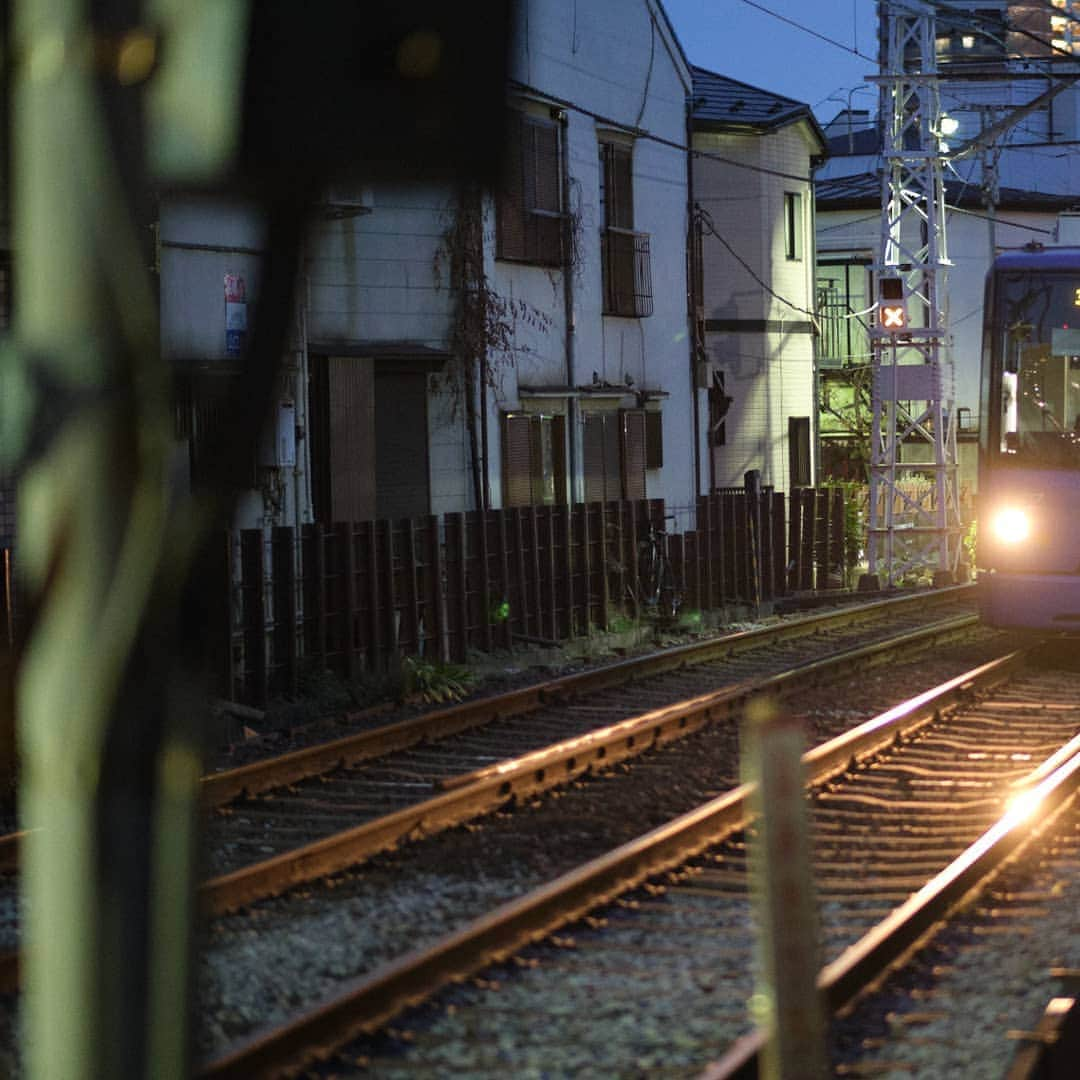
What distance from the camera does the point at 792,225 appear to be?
3278 centimetres

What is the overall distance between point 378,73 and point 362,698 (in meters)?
11.8

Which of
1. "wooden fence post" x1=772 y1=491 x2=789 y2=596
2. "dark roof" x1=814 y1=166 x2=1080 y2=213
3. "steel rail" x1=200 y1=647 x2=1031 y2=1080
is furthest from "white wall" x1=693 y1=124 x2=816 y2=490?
"steel rail" x1=200 y1=647 x2=1031 y2=1080

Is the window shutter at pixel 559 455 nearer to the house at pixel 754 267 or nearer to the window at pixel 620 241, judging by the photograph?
the window at pixel 620 241

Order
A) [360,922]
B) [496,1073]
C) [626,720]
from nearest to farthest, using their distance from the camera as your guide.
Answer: [496,1073], [360,922], [626,720]

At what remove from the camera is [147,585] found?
218 centimetres

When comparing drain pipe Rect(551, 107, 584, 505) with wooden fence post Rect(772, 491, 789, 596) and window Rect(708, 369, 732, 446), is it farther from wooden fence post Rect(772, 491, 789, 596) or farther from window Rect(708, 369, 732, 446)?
window Rect(708, 369, 732, 446)

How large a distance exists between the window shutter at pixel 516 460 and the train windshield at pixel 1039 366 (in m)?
6.58

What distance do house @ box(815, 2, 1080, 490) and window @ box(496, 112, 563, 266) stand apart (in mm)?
17489

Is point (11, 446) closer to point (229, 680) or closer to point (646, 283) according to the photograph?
point (229, 680)

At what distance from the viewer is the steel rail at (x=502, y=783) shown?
24.4ft

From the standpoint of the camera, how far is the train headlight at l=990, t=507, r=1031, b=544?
15.8m

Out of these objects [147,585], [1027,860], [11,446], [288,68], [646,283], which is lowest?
[1027,860]

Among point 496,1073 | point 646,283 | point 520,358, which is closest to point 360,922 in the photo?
point 496,1073

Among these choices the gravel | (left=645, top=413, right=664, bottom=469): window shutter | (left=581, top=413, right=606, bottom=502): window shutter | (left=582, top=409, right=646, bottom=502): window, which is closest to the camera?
the gravel
